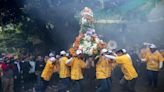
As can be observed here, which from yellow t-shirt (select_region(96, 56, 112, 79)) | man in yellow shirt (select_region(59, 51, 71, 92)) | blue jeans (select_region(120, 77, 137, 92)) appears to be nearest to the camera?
yellow t-shirt (select_region(96, 56, 112, 79))

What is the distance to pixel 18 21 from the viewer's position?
2272cm

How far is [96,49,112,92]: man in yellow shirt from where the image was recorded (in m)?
14.1

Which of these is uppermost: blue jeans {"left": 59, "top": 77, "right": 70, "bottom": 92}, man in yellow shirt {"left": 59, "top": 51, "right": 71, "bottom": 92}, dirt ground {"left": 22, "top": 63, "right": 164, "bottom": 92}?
man in yellow shirt {"left": 59, "top": 51, "right": 71, "bottom": 92}

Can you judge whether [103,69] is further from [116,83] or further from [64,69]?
[116,83]

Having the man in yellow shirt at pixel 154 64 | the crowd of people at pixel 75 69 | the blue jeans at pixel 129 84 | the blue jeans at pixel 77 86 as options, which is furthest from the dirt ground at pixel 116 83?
the blue jeans at pixel 129 84

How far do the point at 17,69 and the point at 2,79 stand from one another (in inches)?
40.1

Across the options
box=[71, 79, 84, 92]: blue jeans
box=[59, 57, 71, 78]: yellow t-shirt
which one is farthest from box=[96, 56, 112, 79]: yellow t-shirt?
box=[59, 57, 71, 78]: yellow t-shirt

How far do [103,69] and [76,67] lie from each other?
1351 millimetres

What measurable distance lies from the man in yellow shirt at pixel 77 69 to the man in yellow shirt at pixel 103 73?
1059 mm

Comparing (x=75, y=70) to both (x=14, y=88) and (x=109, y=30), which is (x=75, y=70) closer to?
(x=14, y=88)

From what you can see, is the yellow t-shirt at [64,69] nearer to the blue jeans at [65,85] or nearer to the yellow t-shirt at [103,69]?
the blue jeans at [65,85]

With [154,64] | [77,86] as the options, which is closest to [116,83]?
[154,64]

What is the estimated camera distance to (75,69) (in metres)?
→ 15.3

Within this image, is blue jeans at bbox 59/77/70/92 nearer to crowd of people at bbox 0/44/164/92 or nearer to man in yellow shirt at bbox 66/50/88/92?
crowd of people at bbox 0/44/164/92
